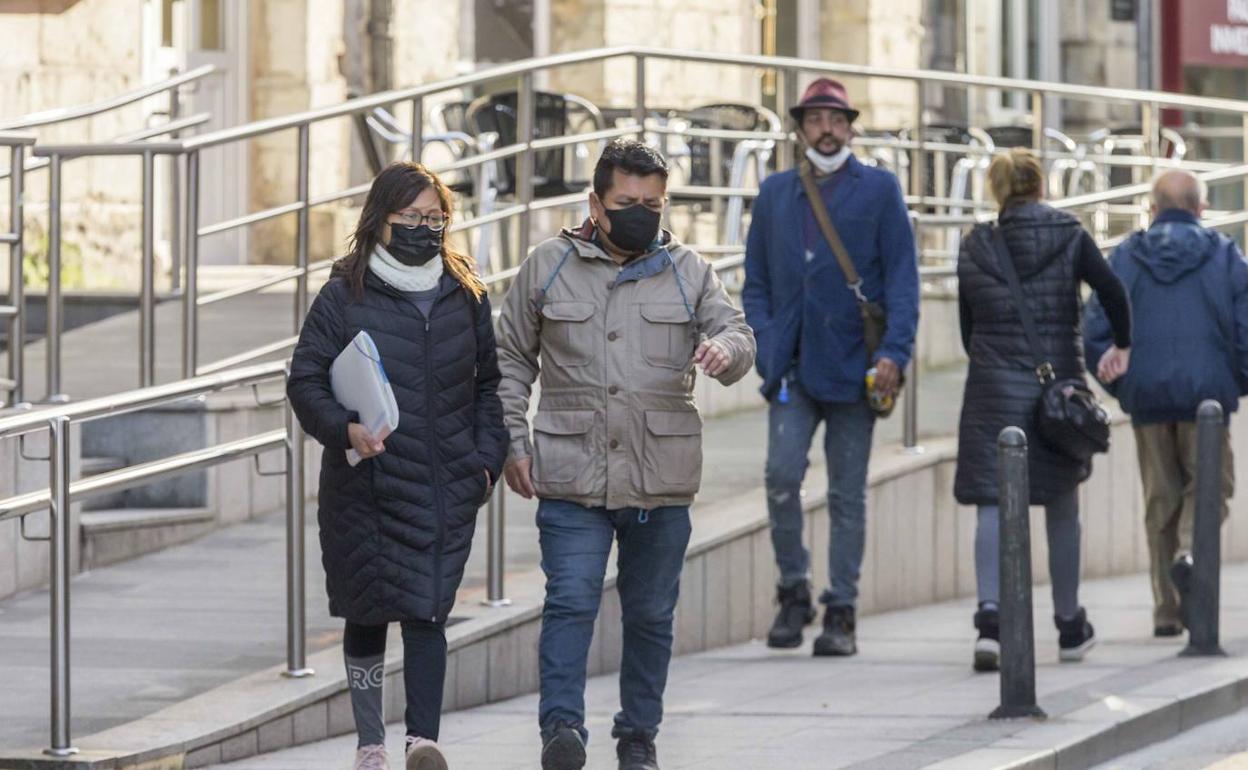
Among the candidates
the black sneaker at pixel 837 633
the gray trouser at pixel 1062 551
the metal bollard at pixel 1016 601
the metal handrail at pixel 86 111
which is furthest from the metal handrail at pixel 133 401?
the metal handrail at pixel 86 111

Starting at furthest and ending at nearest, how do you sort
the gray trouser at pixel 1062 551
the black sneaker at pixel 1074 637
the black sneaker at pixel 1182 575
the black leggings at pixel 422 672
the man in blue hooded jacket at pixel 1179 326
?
the man in blue hooded jacket at pixel 1179 326 < the black sneaker at pixel 1182 575 < the black sneaker at pixel 1074 637 < the gray trouser at pixel 1062 551 < the black leggings at pixel 422 672

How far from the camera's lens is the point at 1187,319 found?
34.8ft

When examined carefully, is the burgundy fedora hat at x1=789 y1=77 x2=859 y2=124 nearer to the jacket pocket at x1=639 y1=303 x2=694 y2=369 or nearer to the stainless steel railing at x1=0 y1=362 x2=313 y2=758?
the stainless steel railing at x1=0 y1=362 x2=313 y2=758

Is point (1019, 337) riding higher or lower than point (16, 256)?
lower

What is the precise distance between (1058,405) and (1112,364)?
0.73 meters

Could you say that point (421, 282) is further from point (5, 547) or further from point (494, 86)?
point (494, 86)

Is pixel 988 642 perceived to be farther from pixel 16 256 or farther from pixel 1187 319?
pixel 16 256

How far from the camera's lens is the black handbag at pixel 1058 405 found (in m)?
9.47

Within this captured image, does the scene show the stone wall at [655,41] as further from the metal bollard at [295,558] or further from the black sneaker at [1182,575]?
the metal bollard at [295,558]

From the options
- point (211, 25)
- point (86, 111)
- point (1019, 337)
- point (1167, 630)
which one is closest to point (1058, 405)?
point (1019, 337)

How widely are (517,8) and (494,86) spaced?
81 centimetres

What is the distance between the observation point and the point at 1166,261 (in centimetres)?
1063

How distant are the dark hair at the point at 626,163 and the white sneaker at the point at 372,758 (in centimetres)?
149

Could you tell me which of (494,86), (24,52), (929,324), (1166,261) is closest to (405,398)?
(1166,261)
